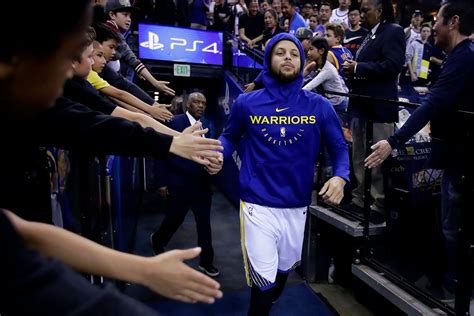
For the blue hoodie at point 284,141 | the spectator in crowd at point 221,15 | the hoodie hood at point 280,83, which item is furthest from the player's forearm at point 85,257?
the spectator in crowd at point 221,15

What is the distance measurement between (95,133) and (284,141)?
1.84 meters

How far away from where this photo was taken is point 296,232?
11.1 ft

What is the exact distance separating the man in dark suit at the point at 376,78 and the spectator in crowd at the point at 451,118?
2.53 ft

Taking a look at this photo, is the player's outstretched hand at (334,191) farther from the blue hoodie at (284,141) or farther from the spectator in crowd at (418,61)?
the spectator in crowd at (418,61)

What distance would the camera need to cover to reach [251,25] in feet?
30.5

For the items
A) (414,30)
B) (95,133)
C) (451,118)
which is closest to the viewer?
(95,133)

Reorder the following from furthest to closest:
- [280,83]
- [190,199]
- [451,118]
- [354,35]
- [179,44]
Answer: [179,44], [354,35], [190,199], [280,83], [451,118]

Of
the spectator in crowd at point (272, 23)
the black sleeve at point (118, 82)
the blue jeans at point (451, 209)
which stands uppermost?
the spectator in crowd at point (272, 23)

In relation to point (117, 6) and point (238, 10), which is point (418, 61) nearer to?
point (238, 10)

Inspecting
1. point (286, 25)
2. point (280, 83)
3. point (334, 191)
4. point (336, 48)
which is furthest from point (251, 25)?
point (334, 191)

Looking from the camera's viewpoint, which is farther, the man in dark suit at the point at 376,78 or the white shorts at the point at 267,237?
the man in dark suit at the point at 376,78

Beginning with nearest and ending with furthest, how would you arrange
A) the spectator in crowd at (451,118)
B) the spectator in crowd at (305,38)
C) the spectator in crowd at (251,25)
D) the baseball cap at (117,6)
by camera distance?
the spectator in crowd at (451,118) < the baseball cap at (117,6) < the spectator in crowd at (305,38) < the spectator in crowd at (251,25)

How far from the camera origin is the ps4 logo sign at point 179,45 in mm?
8719

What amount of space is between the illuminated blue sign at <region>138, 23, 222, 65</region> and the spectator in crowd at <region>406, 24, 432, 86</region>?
3.87 meters
